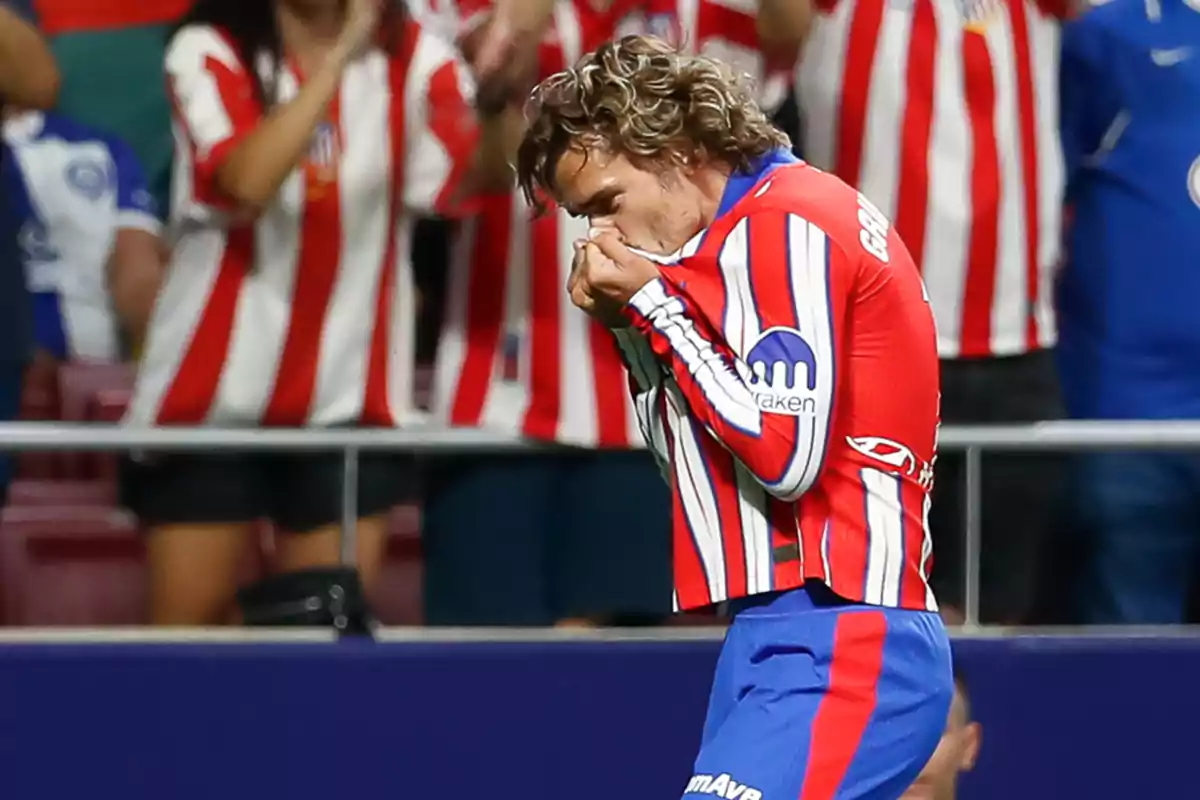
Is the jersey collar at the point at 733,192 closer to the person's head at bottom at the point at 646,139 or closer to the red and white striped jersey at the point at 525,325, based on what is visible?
the person's head at bottom at the point at 646,139

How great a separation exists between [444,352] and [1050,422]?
1119mm

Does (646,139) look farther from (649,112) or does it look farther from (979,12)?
(979,12)

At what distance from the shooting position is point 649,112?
2605mm

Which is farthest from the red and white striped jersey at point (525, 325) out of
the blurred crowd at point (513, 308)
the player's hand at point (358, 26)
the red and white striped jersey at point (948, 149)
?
the red and white striped jersey at point (948, 149)

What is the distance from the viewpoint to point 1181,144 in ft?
13.7

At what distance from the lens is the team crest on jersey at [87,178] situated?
443cm

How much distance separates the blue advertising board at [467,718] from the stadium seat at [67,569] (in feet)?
0.50

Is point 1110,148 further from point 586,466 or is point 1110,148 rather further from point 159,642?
point 159,642

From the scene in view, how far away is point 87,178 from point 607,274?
2.13 meters

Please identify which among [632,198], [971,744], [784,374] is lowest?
[971,744]

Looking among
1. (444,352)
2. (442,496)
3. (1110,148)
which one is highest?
(1110,148)

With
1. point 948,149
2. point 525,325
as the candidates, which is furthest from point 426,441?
point 948,149

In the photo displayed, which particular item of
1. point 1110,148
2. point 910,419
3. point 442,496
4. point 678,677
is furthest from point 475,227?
point 910,419

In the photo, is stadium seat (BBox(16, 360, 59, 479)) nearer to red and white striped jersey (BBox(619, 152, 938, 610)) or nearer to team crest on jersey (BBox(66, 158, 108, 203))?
team crest on jersey (BBox(66, 158, 108, 203))
